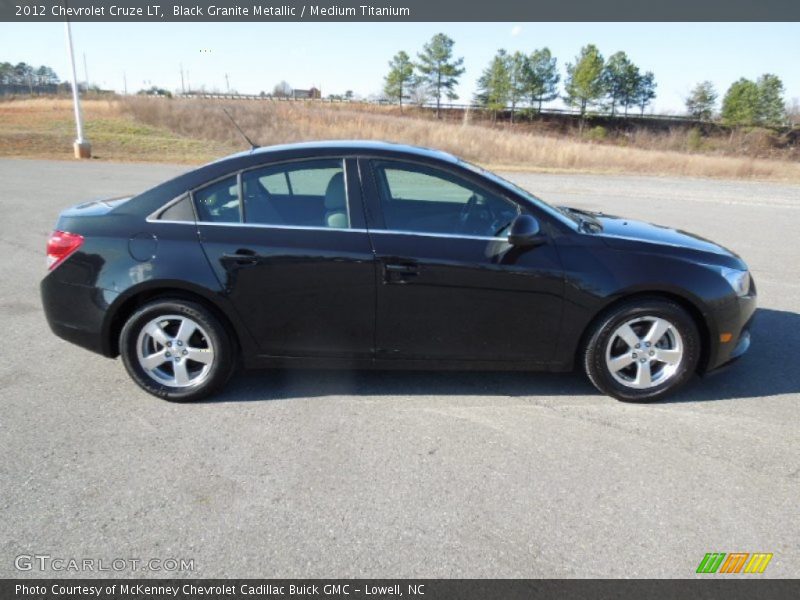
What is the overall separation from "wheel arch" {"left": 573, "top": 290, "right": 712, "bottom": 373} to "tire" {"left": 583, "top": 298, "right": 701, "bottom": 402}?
0.8 inches

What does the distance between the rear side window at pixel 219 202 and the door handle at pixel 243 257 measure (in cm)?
23

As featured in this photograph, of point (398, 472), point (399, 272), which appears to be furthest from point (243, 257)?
point (398, 472)

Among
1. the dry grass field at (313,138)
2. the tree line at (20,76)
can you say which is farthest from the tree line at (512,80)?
the tree line at (20,76)

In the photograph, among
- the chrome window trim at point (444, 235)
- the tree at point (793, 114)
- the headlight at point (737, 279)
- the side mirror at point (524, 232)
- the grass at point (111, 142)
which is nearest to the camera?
the side mirror at point (524, 232)

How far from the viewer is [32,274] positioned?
6430 mm

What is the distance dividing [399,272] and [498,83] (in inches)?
2799

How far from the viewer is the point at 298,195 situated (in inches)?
147

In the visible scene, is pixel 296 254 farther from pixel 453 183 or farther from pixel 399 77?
pixel 399 77

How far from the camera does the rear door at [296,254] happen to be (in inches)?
140

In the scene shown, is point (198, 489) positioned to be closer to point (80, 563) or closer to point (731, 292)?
point (80, 563)

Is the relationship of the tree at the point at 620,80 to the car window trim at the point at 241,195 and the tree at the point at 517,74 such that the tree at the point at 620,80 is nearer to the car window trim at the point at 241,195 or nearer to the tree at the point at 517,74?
the tree at the point at 517,74

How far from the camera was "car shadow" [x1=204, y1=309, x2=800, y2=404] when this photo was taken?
385cm
